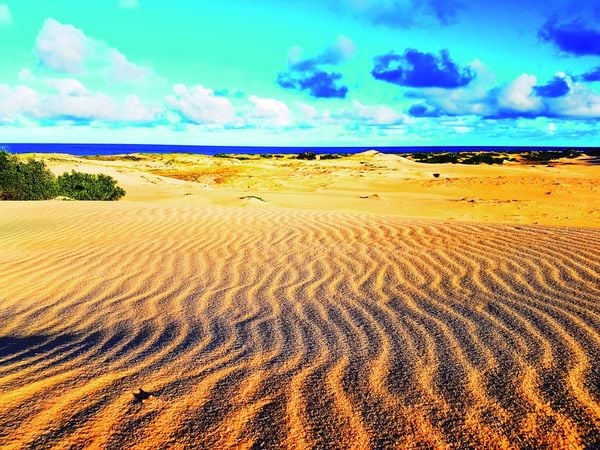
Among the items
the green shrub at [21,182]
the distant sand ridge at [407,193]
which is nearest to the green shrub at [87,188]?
the green shrub at [21,182]

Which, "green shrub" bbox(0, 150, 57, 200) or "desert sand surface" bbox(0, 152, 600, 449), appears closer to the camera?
"desert sand surface" bbox(0, 152, 600, 449)

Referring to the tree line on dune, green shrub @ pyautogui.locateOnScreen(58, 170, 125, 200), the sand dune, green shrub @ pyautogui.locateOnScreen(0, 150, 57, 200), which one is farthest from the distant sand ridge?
the sand dune

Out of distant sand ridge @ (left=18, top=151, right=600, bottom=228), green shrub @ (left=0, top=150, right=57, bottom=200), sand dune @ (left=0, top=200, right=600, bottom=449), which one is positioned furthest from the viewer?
green shrub @ (left=0, top=150, right=57, bottom=200)

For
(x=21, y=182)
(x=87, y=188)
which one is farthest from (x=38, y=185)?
(x=87, y=188)

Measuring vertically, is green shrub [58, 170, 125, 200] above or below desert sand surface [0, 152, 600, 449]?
below

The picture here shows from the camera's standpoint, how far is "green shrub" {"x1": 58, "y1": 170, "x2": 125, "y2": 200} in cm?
1578

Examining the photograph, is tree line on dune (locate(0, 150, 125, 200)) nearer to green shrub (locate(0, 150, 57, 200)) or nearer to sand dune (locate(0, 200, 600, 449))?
green shrub (locate(0, 150, 57, 200))

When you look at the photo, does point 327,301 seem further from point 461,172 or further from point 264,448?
point 461,172

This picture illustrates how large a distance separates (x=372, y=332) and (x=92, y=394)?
1.97 metres

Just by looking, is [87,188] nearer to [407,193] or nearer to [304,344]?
[407,193]

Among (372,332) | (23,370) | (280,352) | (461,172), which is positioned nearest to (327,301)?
(372,332)

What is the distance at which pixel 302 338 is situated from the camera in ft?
11.4

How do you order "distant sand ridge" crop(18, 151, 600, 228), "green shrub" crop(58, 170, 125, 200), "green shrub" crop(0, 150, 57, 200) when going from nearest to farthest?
"distant sand ridge" crop(18, 151, 600, 228) → "green shrub" crop(0, 150, 57, 200) → "green shrub" crop(58, 170, 125, 200)

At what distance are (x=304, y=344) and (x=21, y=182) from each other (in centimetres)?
1428
